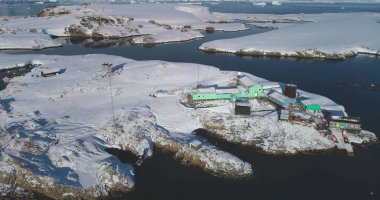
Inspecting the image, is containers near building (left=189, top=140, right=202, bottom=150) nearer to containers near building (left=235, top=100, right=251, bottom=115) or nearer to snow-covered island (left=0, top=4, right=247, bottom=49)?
containers near building (left=235, top=100, right=251, bottom=115)

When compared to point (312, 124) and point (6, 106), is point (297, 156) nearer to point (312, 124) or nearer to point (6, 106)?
point (312, 124)

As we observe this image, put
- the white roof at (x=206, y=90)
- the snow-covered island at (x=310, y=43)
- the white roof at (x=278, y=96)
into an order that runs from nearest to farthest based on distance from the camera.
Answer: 1. the white roof at (x=278, y=96)
2. the white roof at (x=206, y=90)
3. the snow-covered island at (x=310, y=43)

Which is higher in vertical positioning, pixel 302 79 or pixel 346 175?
pixel 302 79

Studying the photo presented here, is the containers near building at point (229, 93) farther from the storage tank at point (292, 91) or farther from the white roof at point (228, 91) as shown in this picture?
the storage tank at point (292, 91)

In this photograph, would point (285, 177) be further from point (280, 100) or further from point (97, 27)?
point (97, 27)

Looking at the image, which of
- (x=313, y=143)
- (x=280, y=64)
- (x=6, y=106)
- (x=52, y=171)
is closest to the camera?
(x=52, y=171)

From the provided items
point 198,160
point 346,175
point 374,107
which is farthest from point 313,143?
point 374,107

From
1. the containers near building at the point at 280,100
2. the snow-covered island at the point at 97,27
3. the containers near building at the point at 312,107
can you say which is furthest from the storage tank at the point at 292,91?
the snow-covered island at the point at 97,27

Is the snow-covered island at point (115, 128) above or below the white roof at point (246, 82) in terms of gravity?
below
